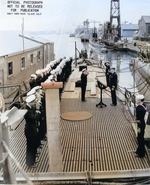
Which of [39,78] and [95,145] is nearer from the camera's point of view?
[95,145]

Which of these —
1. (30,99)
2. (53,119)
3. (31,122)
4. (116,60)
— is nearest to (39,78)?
(30,99)

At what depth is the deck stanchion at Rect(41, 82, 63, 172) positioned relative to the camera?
308cm

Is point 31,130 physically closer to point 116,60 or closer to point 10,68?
point 10,68

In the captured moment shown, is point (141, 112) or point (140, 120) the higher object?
point (141, 112)

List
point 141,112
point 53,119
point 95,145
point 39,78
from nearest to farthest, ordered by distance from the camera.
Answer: point 53,119 < point 141,112 < point 95,145 < point 39,78

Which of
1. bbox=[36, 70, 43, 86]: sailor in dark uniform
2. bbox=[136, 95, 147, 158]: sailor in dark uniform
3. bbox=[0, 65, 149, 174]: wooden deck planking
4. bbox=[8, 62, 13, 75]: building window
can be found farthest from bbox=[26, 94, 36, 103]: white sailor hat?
bbox=[8, 62, 13, 75]: building window

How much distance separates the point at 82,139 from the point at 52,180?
164cm

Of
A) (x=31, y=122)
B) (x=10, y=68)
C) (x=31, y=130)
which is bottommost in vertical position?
(x=31, y=130)

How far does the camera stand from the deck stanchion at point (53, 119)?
10.1 ft

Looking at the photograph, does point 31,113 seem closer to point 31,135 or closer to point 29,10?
point 31,135

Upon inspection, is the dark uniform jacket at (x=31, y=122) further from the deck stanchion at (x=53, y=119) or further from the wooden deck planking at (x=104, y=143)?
the wooden deck planking at (x=104, y=143)

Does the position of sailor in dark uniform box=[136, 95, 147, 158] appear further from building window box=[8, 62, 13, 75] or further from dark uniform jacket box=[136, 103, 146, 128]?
building window box=[8, 62, 13, 75]

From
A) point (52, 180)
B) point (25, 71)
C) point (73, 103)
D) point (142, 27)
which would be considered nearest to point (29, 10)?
point (52, 180)

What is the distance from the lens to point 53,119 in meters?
3.13
